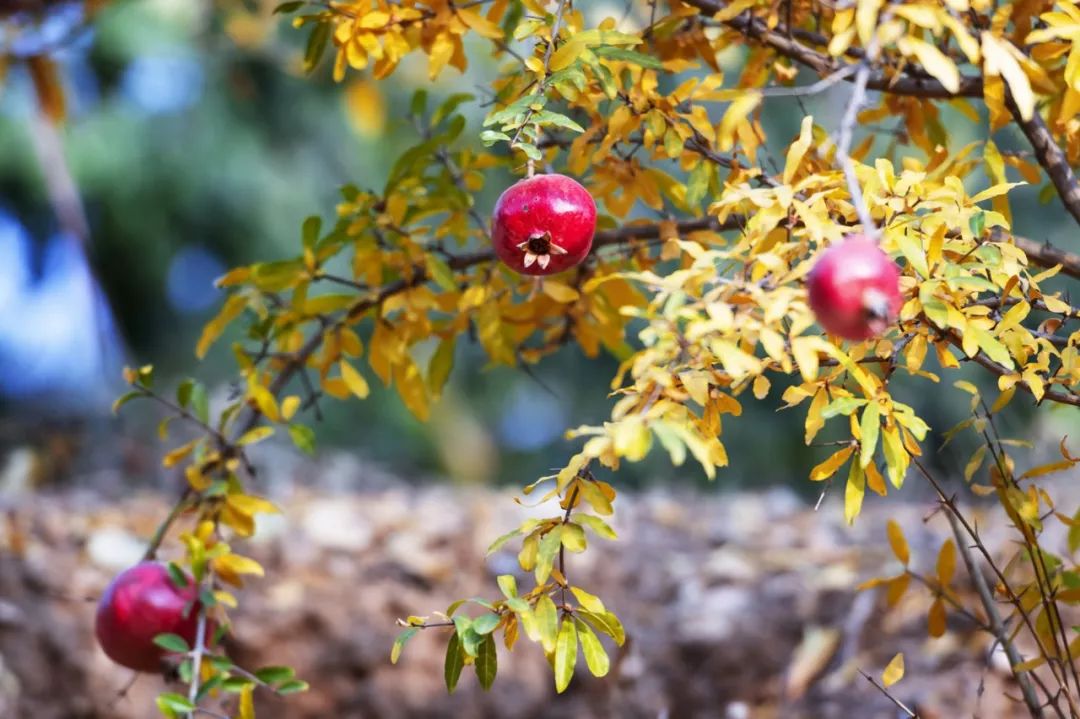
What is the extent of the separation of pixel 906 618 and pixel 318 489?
169 centimetres

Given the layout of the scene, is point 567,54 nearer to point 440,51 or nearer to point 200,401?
point 440,51

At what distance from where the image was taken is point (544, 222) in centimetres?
92

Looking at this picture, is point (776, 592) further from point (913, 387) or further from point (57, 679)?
point (913, 387)

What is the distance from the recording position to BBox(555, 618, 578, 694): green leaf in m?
0.89

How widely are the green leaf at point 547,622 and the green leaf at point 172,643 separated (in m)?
0.42

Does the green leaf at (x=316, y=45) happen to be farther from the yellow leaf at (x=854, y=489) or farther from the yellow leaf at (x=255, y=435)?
the yellow leaf at (x=854, y=489)

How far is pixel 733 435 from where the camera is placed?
5.34 m

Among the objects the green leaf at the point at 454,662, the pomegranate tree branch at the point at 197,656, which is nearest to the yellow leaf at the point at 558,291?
the green leaf at the point at 454,662

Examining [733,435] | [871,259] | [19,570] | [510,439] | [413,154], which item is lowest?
[510,439]

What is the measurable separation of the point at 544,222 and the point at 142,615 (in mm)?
644

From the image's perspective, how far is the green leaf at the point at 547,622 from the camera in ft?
2.96

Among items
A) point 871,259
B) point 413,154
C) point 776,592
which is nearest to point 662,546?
point 776,592

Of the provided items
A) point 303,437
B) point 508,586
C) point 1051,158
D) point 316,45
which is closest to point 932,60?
point 1051,158

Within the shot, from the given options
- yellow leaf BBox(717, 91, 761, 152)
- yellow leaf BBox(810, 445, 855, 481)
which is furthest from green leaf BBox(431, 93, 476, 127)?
yellow leaf BBox(810, 445, 855, 481)
